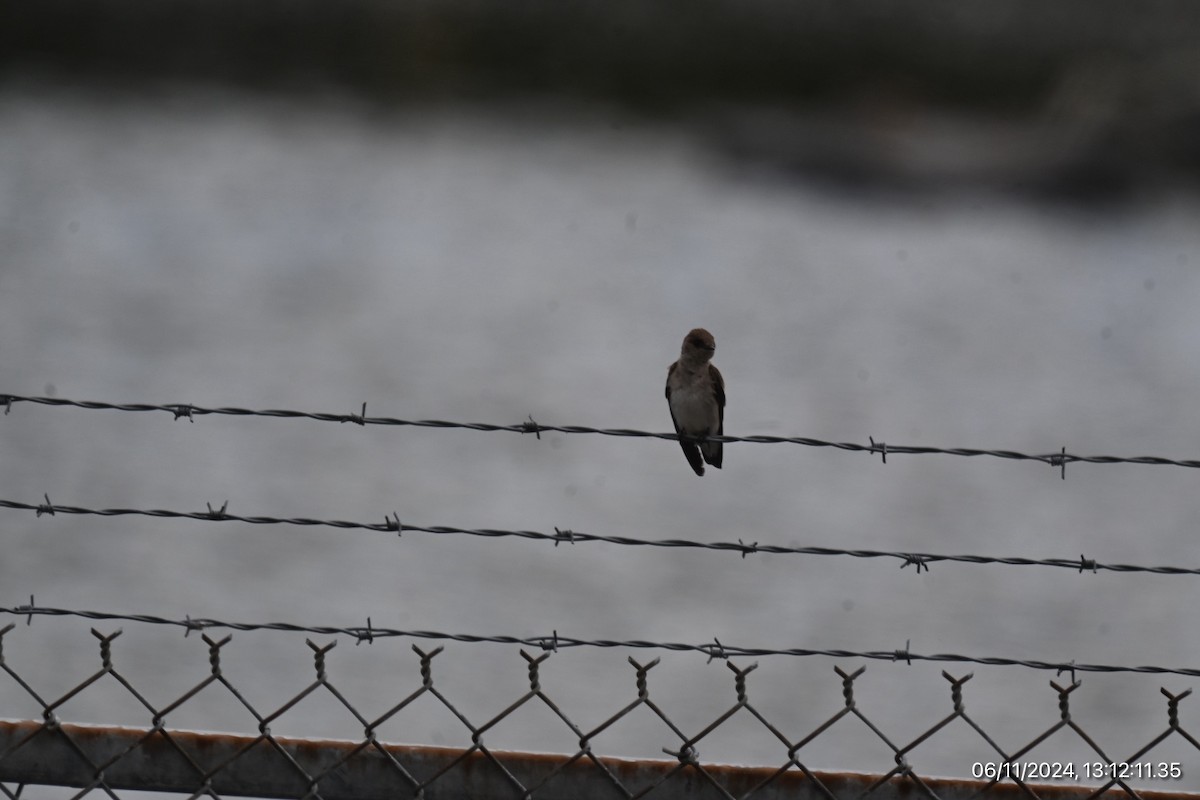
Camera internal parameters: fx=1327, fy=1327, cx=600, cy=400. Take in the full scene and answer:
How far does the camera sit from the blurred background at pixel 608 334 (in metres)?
7.23

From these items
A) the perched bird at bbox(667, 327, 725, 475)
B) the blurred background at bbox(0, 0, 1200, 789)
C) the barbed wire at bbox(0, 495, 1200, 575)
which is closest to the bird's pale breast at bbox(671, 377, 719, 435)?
the perched bird at bbox(667, 327, 725, 475)

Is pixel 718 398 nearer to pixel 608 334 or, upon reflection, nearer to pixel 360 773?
pixel 360 773

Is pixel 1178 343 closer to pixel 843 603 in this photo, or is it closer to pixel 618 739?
pixel 843 603

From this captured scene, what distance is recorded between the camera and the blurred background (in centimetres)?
723

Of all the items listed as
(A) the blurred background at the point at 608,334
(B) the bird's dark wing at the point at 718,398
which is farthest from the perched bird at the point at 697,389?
(A) the blurred background at the point at 608,334

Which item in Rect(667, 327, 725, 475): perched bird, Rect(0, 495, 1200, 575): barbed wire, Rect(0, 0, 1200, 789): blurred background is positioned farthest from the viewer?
Rect(0, 0, 1200, 789): blurred background

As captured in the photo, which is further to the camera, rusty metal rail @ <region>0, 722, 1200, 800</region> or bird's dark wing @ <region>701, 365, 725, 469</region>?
bird's dark wing @ <region>701, 365, 725, 469</region>

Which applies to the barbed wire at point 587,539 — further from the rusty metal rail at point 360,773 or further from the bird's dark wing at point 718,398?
the bird's dark wing at point 718,398

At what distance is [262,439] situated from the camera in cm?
957

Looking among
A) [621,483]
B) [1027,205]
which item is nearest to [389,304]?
[621,483]

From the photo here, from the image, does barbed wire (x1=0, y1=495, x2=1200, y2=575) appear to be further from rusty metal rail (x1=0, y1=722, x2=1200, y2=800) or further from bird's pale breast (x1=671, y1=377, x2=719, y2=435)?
bird's pale breast (x1=671, y1=377, x2=719, y2=435)

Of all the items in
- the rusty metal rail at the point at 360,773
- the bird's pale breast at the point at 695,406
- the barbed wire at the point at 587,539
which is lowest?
the rusty metal rail at the point at 360,773

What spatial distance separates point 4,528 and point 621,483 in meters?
3.98

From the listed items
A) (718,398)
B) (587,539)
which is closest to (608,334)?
(718,398)
